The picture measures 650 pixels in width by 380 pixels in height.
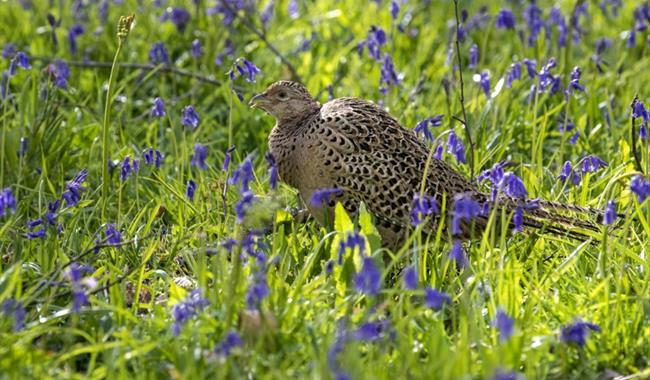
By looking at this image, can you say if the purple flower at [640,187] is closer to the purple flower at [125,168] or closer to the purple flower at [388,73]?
the purple flower at [125,168]

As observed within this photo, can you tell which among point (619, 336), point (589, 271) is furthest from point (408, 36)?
point (619, 336)

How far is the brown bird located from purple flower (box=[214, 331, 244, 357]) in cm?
159

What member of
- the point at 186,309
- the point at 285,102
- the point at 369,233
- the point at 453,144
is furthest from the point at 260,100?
the point at 186,309

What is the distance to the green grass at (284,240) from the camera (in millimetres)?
3885

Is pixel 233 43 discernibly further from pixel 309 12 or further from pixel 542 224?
pixel 542 224

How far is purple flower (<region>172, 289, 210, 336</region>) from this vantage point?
12.7 feet

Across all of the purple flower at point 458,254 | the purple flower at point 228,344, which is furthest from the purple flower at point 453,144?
the purple flower at point 228,344

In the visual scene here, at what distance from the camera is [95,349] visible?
3729 mm

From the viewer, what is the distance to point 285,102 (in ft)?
18.9

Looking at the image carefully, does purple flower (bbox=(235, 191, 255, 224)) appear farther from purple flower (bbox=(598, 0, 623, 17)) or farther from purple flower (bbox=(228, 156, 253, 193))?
purple flower (bbox=(598, 0, 623, 17))

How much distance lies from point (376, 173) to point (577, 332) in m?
1.66

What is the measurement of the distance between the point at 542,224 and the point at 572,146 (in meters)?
1.67

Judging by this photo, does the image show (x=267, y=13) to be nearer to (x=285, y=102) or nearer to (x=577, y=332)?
(x=285, y=102)

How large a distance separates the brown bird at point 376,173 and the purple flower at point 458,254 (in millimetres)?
403
